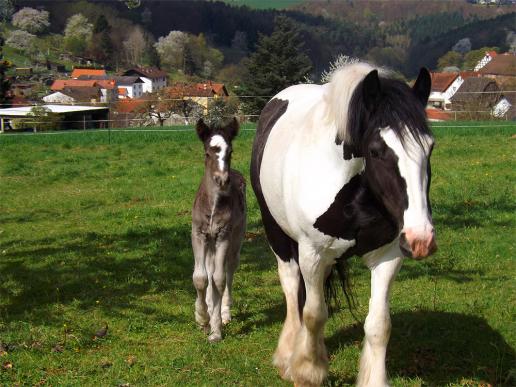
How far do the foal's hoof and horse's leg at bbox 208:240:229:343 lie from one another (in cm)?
2

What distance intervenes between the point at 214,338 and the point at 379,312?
7.41ft

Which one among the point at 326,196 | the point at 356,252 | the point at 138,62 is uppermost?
the point at 326,196

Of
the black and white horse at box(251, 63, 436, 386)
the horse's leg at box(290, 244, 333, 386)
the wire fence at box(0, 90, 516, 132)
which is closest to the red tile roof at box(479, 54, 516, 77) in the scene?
the wire fence at box(0, 90, 516, 132)

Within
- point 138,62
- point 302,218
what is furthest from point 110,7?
point 302,218

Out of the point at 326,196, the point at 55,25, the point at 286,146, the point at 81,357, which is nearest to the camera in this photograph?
the point at 326,196

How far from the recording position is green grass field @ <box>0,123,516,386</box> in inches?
212

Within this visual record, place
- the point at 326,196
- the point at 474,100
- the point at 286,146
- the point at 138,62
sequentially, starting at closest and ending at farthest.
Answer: the point at 326,196 → the point at 286,146 → the point at 474,100 → the point at 138,62

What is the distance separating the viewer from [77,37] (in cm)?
13238

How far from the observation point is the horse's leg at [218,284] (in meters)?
6.30

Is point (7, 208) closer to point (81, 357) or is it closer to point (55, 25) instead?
point (81, 357)

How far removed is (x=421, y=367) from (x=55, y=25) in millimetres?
162853

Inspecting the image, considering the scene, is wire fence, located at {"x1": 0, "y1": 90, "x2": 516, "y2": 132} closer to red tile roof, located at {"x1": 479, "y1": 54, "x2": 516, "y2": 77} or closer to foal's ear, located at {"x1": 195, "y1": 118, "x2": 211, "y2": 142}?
foal's ear, located at {"x1": 195, "y1": 118, "x2": 211, "y2": 142}

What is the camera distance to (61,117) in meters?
34.9

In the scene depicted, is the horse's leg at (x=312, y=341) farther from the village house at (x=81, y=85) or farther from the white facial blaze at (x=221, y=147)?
the village house at (x=81, y=85)
